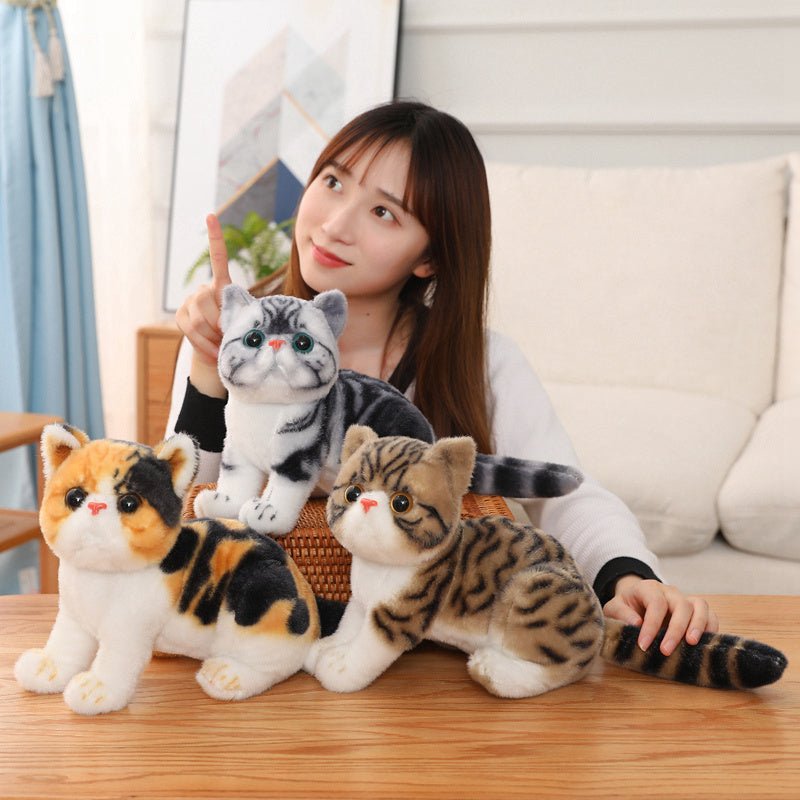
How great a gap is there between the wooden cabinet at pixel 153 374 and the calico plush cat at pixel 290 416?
1.94 meters

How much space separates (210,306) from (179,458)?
1.23 feet

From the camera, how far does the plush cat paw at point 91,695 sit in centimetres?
68

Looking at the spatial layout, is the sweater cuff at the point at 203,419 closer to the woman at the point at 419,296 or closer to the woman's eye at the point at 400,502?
the woman at the point at 419,296

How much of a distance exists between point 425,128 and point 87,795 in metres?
0.81

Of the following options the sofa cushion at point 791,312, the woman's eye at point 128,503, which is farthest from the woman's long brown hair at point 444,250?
the sofa cushion at point 791,312

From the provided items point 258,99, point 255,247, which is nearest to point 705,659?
point 255,247

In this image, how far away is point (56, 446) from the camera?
672 millimetres

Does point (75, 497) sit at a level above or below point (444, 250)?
below

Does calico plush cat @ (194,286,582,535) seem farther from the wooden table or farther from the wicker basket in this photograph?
the wooden table

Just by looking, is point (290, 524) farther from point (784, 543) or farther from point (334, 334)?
point (784, 543)

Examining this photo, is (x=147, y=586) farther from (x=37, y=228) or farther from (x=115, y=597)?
(x=37, y=228)

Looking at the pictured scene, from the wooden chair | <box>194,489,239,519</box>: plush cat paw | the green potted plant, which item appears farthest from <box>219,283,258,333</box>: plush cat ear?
the green potted plant

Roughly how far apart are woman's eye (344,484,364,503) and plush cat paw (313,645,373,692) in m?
0.12

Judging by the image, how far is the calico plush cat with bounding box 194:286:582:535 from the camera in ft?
2.52
